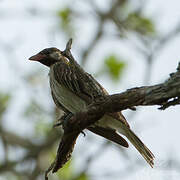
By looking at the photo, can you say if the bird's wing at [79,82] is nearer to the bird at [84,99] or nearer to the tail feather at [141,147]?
the bird at [84,99]

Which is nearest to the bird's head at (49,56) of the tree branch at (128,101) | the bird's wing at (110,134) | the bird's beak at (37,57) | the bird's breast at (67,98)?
the bird's beak at (37,57)

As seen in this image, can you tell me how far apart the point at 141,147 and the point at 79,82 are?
0.84 m

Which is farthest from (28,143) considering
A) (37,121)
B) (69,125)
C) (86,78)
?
(69,125)

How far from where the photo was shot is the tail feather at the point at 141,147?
5.74m

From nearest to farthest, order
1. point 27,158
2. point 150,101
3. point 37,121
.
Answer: point 150,101 < point 27,158 < point 37,121

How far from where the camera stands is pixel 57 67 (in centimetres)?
636

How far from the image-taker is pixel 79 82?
5.71 meters

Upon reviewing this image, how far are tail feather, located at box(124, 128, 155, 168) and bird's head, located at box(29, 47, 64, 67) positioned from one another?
1280 mm

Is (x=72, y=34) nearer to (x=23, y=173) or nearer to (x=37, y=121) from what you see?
(x=37, y=121)

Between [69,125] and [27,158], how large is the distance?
23.0ft

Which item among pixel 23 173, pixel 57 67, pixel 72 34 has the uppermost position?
pixel 72 34

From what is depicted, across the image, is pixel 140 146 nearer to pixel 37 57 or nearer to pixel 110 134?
pixel 110 134

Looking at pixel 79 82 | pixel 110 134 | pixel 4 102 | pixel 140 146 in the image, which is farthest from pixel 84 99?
pixel 4 102

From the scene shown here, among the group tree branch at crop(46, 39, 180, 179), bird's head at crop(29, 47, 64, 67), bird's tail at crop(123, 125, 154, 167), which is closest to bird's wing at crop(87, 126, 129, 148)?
bird's tail at crop(123, 125, 154, 167)
